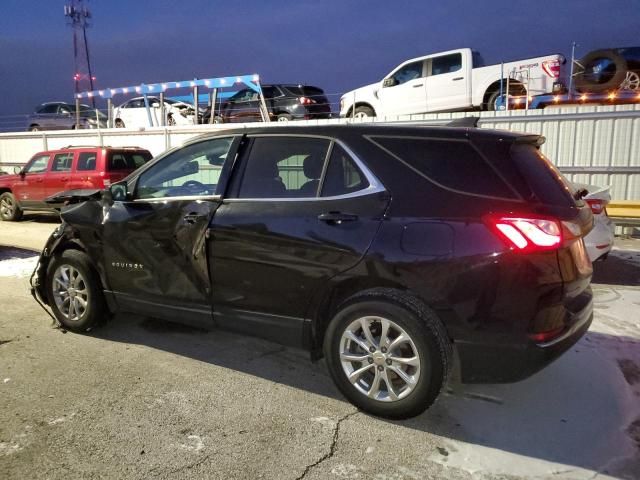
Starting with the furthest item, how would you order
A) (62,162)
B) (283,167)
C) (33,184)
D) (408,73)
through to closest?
(408,73), (33,184), (62,162), (283,167)

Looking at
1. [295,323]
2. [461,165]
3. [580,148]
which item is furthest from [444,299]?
[580,148]

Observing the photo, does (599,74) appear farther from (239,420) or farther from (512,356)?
(239,420)

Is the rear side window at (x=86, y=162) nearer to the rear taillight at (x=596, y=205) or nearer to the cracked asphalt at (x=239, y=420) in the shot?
the cracked asphalt at (x=239, y=420)

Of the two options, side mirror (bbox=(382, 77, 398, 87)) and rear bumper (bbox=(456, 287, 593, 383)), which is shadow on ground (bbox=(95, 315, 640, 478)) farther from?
side mirror (bbox=(382, 77, 398, 87))

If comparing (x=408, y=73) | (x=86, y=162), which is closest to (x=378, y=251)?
(x=86, y=162)

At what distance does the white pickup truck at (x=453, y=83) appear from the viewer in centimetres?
1215

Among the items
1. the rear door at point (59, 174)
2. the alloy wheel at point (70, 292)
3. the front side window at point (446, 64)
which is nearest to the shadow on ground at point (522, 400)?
the alloy wheel at point (70, 292)

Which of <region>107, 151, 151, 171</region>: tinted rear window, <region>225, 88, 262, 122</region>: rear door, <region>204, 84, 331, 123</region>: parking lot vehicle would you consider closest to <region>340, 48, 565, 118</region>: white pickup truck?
<region>204, 84, 331, 123</region>: parking lot vehicle

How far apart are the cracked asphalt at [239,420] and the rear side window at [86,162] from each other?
764cm

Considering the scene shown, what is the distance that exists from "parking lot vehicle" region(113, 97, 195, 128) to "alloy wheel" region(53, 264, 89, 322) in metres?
15.2

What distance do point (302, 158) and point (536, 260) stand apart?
5.35 feet

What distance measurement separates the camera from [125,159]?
11.4 m

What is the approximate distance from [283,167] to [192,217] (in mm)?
746

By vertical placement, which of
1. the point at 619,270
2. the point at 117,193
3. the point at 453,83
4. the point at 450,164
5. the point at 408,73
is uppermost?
the point at 408,73
